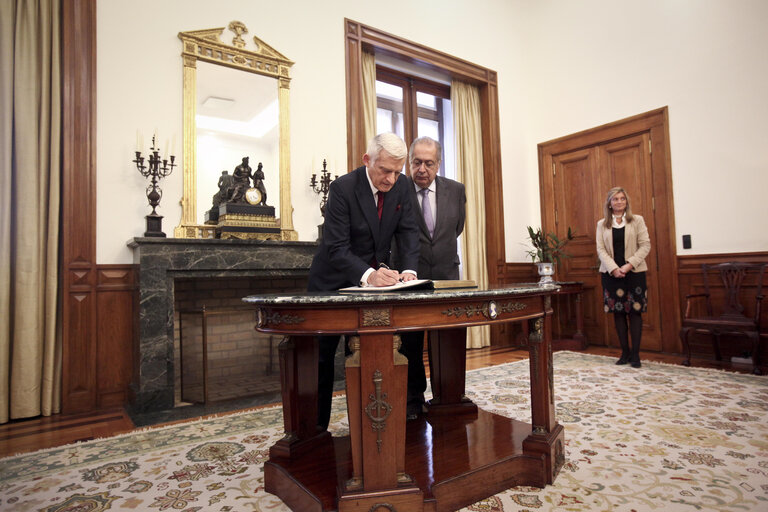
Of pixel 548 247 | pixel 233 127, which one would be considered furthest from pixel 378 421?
pixel 548 247

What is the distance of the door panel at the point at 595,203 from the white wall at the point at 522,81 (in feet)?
1.08

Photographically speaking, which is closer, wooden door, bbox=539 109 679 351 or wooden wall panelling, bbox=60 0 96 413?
wooden wall panelling, bbox=60 0 96 413

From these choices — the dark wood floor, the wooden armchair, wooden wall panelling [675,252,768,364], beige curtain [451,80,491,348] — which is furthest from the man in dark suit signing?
wooden wall panelling [675,252,768,364]

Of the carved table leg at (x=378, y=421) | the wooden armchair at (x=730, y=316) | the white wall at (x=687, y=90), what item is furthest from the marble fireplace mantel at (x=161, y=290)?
the wooden armchair at (x=730, y=316)

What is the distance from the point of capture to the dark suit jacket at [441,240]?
234cm

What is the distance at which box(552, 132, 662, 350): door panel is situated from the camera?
4.94m

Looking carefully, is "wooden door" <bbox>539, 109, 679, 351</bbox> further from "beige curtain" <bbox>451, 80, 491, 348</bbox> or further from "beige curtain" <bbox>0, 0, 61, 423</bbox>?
"beige curtain" <bbox>0, 0, 61, 423</bbox>

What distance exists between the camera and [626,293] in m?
4.20

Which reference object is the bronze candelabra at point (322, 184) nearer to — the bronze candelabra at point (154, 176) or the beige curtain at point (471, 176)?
the bronze candelabra at point (154, 176)

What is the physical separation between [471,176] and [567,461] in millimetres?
4107

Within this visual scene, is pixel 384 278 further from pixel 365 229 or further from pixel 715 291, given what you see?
pixel 715 291

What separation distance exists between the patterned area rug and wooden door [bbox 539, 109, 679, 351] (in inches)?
70.3

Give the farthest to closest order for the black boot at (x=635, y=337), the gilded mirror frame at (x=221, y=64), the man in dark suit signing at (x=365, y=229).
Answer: the black boot at (x=635, y=337)
the gilded mirror frame at (x=221, y=64)
the man in dark suit signing at (x=365, y=229)

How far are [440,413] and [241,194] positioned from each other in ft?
7.94
